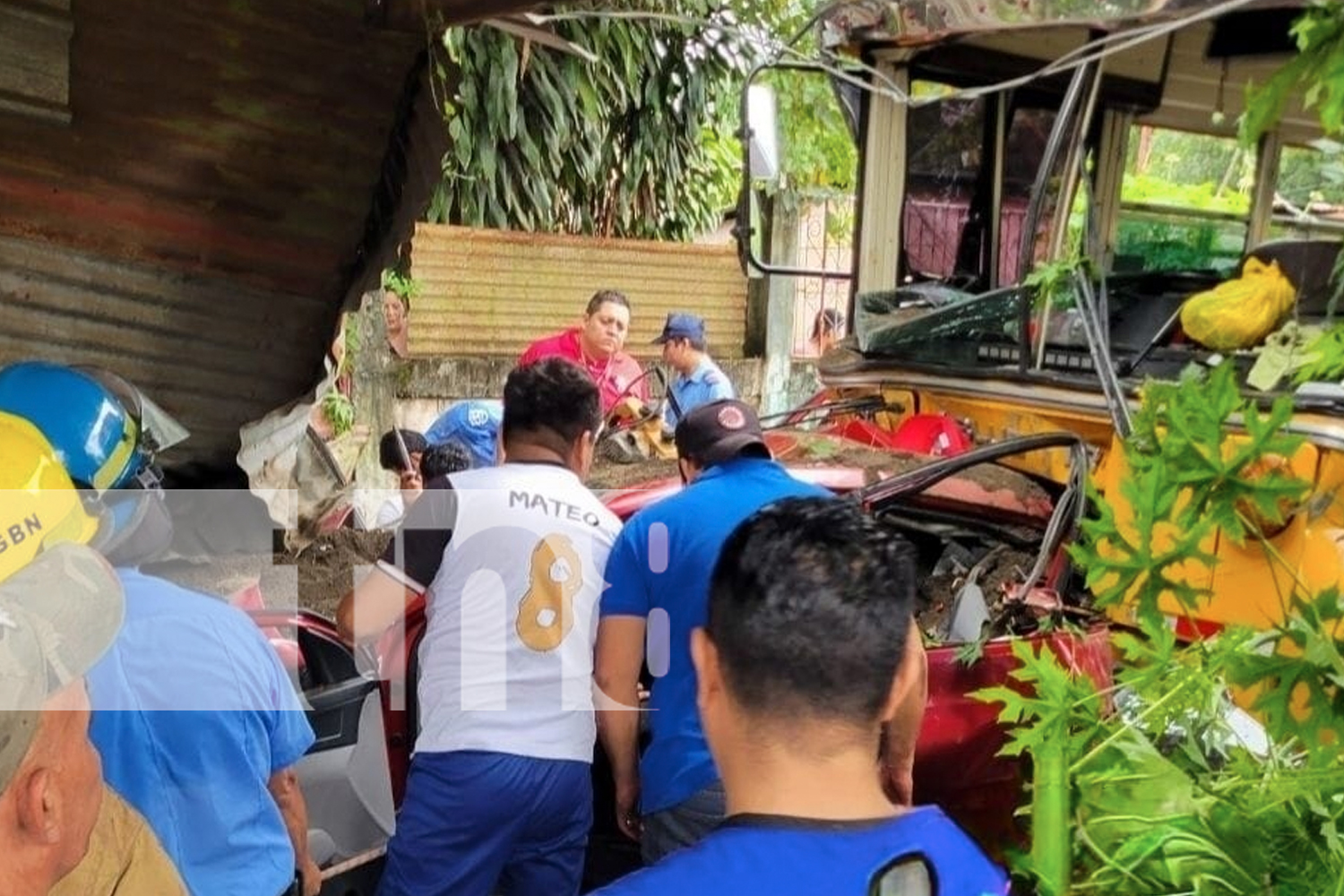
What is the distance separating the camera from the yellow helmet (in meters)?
1.76

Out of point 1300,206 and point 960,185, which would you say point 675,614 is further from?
point 1300,206

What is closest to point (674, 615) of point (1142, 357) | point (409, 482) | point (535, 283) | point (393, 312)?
point (1142, 357)

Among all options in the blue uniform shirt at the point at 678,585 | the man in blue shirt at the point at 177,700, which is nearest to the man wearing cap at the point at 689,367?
the blue uniform shirt at the point at 678,585

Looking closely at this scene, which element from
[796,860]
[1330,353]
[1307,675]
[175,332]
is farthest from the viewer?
[175,332]

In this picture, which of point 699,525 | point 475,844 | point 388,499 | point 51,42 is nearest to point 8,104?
point 51,42

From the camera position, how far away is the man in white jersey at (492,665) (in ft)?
9.23

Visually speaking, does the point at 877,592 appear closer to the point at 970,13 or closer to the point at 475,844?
the point at 475,844

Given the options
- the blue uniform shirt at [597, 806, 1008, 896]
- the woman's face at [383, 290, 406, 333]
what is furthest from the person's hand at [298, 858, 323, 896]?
the woman's face at [383, 290, 406, 333]

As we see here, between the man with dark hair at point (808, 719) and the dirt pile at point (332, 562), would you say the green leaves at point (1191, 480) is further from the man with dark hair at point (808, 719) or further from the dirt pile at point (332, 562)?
the dirt pile at point (332, 562)

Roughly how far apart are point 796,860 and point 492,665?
5.62 ft

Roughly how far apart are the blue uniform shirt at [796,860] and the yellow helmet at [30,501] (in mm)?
1011

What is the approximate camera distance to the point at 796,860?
3.95 feet

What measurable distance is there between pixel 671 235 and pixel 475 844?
8129 mm

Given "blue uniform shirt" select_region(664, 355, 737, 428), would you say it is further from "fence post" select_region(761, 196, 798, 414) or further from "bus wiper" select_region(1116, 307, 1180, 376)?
"fence post" select_region(761, 196, 798, 414)
